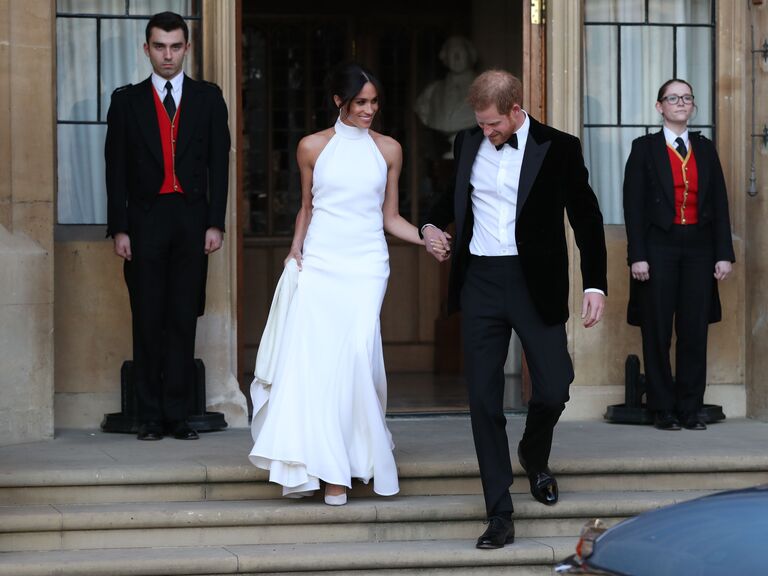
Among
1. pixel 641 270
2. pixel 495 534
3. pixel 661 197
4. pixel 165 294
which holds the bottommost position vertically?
pixel 495 534

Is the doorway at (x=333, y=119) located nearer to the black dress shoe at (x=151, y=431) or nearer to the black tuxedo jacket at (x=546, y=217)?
the black dress shoe at (x=151, y=431)

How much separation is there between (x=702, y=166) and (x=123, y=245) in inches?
131

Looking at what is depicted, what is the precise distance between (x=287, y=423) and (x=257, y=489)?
1.48 feet

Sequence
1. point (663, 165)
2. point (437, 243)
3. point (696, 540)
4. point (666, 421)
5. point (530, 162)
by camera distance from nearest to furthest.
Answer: point (696, 540) < point (437, 243) < point (530, 162) < point (666, 421) < point (663, 165)

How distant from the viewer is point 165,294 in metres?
8.84

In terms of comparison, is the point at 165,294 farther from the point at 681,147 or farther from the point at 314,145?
the point at 681,147

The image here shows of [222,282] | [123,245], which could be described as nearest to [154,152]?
[123,245]

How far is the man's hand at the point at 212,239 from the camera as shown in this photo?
883cm

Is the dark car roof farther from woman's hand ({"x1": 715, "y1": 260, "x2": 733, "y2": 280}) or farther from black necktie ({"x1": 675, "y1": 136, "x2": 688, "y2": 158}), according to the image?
black necktie ({"x1": 675, "y1": 136, "x2": 688, "y2": 158})

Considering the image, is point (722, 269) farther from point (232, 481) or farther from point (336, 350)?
point (232, 481)

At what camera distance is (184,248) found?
8.81 m

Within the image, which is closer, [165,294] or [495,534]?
[495,534]

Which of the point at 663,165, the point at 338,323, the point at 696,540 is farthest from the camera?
the point at 663,165

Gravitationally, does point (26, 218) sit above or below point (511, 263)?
above
